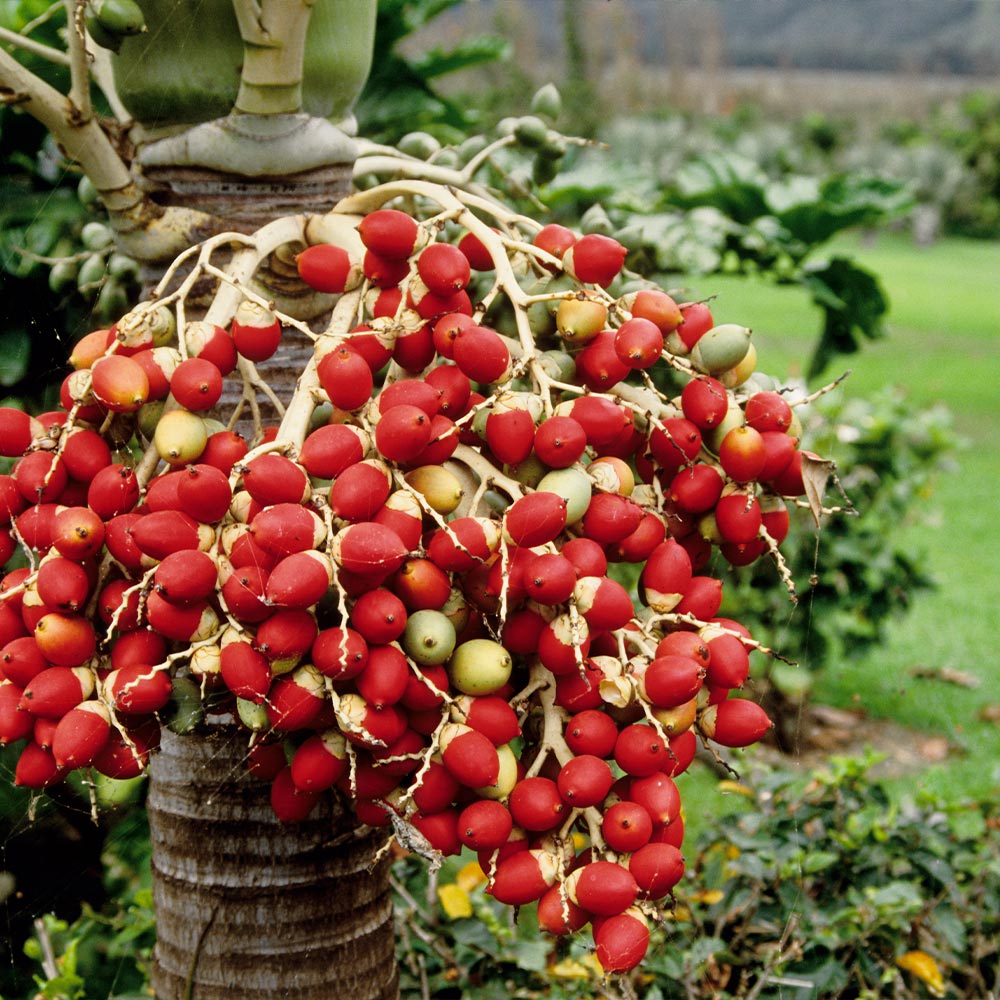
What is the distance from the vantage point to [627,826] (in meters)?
1.11

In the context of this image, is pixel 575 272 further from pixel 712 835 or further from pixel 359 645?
pixel 712 835

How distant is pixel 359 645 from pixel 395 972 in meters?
0.78

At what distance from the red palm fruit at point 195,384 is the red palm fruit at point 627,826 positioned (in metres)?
0.53

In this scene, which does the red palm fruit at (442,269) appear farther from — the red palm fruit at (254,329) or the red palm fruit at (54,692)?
the red palm fruit at (54,692)

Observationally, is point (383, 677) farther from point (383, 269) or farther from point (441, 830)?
point (383, 269)

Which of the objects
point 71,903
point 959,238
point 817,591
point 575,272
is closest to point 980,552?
point 817,591

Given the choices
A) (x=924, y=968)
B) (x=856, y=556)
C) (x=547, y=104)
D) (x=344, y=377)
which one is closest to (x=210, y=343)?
(x=344, y=377)

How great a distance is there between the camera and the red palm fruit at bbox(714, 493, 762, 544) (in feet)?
4.01

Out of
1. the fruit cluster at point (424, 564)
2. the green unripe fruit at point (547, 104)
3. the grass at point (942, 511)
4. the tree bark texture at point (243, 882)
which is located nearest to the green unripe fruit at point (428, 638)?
the fruit cluster at point (424, 564)

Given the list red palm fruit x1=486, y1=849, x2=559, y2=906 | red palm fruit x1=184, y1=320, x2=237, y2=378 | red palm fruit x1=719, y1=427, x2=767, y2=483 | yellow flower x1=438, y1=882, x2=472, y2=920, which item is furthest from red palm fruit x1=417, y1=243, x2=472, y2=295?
yellow flower x1=438, y1=882, x2=472, y2=920

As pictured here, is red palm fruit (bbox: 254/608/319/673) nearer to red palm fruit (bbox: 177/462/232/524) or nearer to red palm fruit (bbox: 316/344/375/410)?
red palm fruit (bbox: 177/462/232/524)

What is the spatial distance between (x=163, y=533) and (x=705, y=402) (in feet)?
1.73

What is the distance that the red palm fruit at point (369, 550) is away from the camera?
104cm

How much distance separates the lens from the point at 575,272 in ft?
4.15
